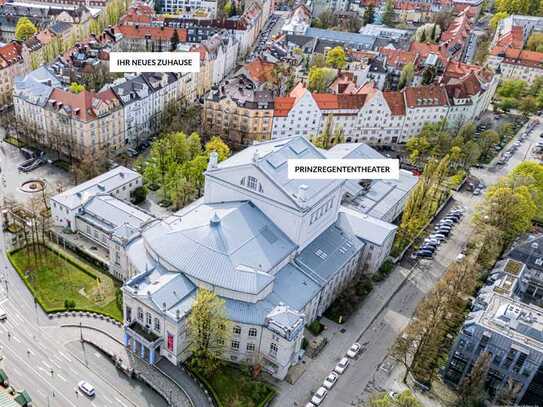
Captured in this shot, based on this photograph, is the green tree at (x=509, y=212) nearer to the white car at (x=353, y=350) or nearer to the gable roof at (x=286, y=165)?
the gable roof at (x=286, y=165)

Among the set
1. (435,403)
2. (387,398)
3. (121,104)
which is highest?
(121,104)

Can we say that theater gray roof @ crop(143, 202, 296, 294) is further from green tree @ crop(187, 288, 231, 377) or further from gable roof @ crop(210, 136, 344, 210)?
gable roof @ crop(210, 136, 344, 210)

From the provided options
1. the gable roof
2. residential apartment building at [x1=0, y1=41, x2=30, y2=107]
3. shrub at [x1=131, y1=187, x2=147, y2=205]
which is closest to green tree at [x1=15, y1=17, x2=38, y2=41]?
residential apartment building at [x1=0, y1=41, x2=30, y2=107]

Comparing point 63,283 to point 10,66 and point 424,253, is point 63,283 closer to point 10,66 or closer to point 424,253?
point 424,253

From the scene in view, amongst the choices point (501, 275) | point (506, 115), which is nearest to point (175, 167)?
point (501, 275)

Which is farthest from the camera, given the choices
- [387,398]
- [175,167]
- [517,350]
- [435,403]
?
[175,167]

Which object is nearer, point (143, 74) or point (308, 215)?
point (308, 215)

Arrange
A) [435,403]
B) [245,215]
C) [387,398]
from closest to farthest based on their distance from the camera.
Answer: [387,398] → [435,403] → [245,215]

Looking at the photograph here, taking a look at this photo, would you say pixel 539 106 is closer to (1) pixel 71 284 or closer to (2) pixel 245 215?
(2) pixel 245 215

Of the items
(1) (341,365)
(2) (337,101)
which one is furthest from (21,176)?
(1) (341,365)
